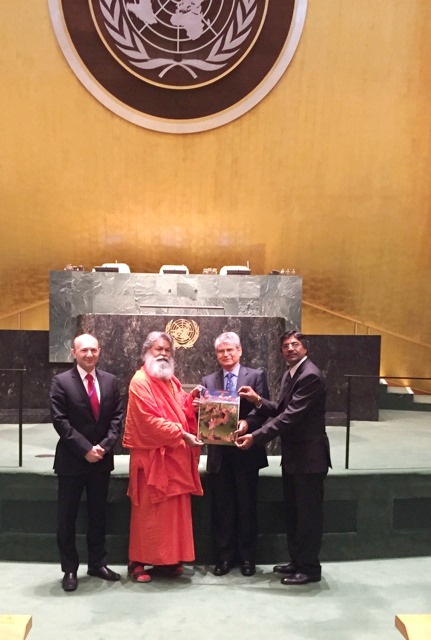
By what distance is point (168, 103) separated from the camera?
8.65 m

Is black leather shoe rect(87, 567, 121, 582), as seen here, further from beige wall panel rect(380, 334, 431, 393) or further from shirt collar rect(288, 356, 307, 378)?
beige wall panel rect(380, 334, 431, 393)

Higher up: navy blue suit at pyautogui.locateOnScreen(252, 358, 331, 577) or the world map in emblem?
the world map in emblem

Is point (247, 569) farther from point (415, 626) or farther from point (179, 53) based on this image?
point (179, 53)

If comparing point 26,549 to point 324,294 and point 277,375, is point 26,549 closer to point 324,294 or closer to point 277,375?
point 277,375

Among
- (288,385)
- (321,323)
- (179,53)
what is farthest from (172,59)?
(288,385)

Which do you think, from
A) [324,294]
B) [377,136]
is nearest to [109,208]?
[324,294]

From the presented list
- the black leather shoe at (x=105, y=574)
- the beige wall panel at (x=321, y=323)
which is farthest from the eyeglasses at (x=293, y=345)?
the beige wall panel at (x=321, y=323)

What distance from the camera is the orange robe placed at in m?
4.03

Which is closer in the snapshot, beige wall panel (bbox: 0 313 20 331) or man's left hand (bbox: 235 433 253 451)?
man's left hand (bbox: 235 433 253 451)

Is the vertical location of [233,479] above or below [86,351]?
below

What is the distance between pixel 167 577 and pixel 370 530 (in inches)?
57.4

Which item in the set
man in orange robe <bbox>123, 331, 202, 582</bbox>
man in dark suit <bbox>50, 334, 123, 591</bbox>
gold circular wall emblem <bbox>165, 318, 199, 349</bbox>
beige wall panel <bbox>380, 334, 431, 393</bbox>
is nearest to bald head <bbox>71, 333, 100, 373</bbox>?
man in dark suit <bbox>50, 334, 123, 591</bbox>

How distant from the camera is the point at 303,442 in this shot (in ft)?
13.4

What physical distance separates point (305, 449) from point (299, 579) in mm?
796
